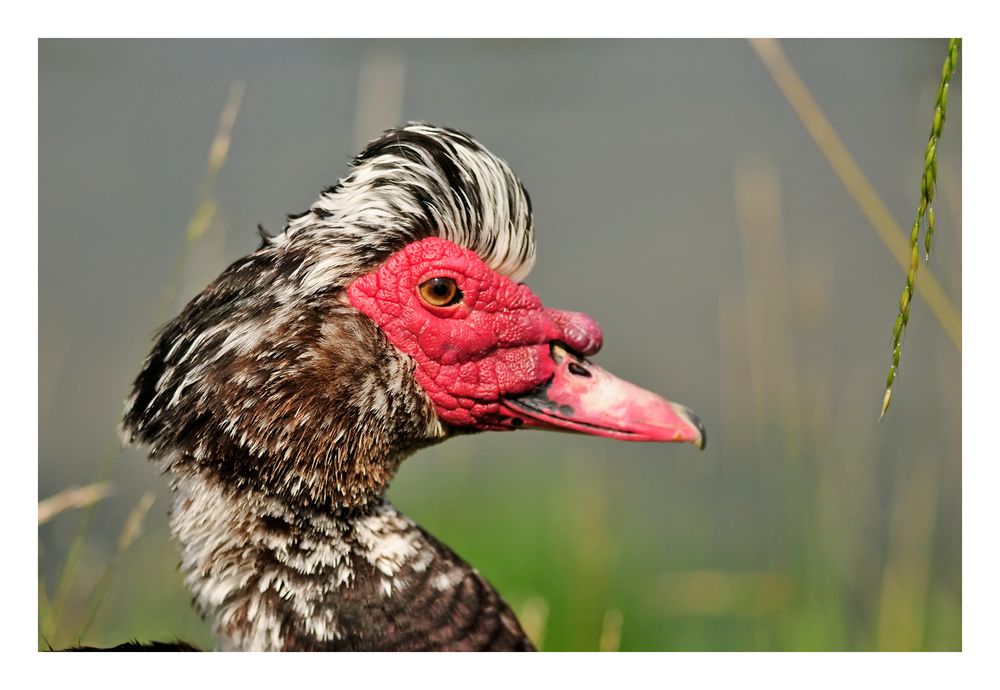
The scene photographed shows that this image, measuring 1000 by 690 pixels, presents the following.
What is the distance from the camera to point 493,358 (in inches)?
89.1

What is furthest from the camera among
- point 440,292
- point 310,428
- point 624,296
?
point 624,296

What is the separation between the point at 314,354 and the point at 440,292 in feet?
0.99

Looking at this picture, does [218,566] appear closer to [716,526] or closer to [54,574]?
[54,574]

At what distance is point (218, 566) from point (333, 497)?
0.94ft

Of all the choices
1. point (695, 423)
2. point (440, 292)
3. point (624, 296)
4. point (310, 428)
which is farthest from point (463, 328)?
point (624, 296)

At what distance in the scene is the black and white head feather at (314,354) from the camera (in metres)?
2.10

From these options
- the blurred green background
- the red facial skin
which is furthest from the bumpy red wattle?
the blurred green background

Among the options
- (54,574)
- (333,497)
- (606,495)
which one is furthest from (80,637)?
(606,495)

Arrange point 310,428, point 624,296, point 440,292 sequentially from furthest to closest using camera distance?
point 624,296 → point 440,292 → point 310,428

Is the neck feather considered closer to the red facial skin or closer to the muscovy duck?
the muscovy duck

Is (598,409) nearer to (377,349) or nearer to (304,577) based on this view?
(377,349)

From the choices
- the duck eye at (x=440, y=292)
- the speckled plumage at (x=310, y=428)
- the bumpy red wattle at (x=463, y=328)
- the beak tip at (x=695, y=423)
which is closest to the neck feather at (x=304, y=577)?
the speckled plumage at (x=310, y=428)

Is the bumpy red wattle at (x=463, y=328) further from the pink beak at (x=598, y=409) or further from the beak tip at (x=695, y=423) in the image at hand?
the beak tip at (x=695, y=423)

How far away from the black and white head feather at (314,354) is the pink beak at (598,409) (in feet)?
0.79
